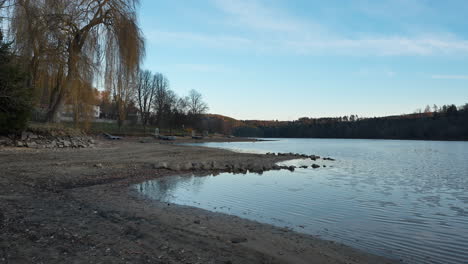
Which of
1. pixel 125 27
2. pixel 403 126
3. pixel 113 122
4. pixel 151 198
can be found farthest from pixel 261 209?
pixel 403 126

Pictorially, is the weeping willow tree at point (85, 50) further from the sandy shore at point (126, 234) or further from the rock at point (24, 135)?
the sandy shore at point (126, 234)

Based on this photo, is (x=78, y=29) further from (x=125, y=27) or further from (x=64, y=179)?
(x=64, y=179)

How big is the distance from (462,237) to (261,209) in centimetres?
459

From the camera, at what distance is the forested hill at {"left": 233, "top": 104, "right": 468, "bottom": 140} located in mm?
107650

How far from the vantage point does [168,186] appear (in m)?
12.0

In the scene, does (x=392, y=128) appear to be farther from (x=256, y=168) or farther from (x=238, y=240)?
(x=238, y=240)

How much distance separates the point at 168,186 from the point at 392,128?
13558 centimetres

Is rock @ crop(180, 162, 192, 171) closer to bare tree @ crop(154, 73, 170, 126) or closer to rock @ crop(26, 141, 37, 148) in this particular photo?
rock @ crop(26, 141, 37, 148)

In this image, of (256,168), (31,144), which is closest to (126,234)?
(256,168)

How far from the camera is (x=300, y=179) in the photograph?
1555 cm

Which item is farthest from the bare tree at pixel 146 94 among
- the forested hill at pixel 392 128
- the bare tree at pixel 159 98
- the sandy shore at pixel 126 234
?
the forested hill at pixel 392 128

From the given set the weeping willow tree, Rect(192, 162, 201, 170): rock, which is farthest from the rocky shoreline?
Rect(192, 162, 201, 170): rock

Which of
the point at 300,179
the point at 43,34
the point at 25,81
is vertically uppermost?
the point at 43,34

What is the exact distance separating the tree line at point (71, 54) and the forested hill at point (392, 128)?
115753mm
